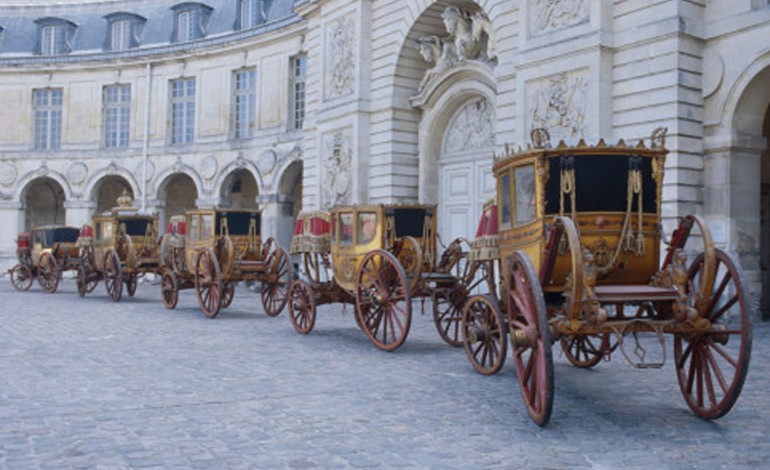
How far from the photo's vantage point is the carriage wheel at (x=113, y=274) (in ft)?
50.8

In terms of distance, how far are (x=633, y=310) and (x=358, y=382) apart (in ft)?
19.1

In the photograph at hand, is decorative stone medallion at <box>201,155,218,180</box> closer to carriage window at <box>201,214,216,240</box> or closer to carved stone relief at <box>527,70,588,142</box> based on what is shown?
carriage window at <box>201,214,216,240</box>

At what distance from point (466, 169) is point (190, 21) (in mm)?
15201

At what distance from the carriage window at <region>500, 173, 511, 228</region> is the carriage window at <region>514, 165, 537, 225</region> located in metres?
0.14

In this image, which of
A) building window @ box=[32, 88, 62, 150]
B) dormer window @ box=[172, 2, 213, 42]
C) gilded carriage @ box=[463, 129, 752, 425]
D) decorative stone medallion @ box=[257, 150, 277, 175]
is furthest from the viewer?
building window @ box=[32, 88, 62, 150]

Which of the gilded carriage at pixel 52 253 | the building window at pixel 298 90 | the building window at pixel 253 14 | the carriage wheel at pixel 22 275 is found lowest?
the carriage wheel at pixel 22 275

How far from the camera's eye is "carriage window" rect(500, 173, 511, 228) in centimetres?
602

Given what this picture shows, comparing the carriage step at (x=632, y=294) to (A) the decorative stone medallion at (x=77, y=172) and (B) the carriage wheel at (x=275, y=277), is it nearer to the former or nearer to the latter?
(B) the carriage wheel at (x=275, y=277)

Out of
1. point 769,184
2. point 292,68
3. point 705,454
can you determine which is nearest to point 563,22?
point 769,184

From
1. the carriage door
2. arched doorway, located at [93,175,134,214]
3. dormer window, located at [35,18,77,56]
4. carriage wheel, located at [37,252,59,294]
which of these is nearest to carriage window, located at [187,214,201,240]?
the carriage door

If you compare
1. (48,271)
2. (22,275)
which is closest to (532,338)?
(48,271)

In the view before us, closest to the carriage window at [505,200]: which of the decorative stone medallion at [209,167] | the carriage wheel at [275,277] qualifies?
the carriage wheel at [275,277]

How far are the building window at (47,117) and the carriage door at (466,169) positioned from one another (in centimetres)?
1779

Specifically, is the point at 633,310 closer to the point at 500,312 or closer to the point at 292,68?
the point at 500,312
